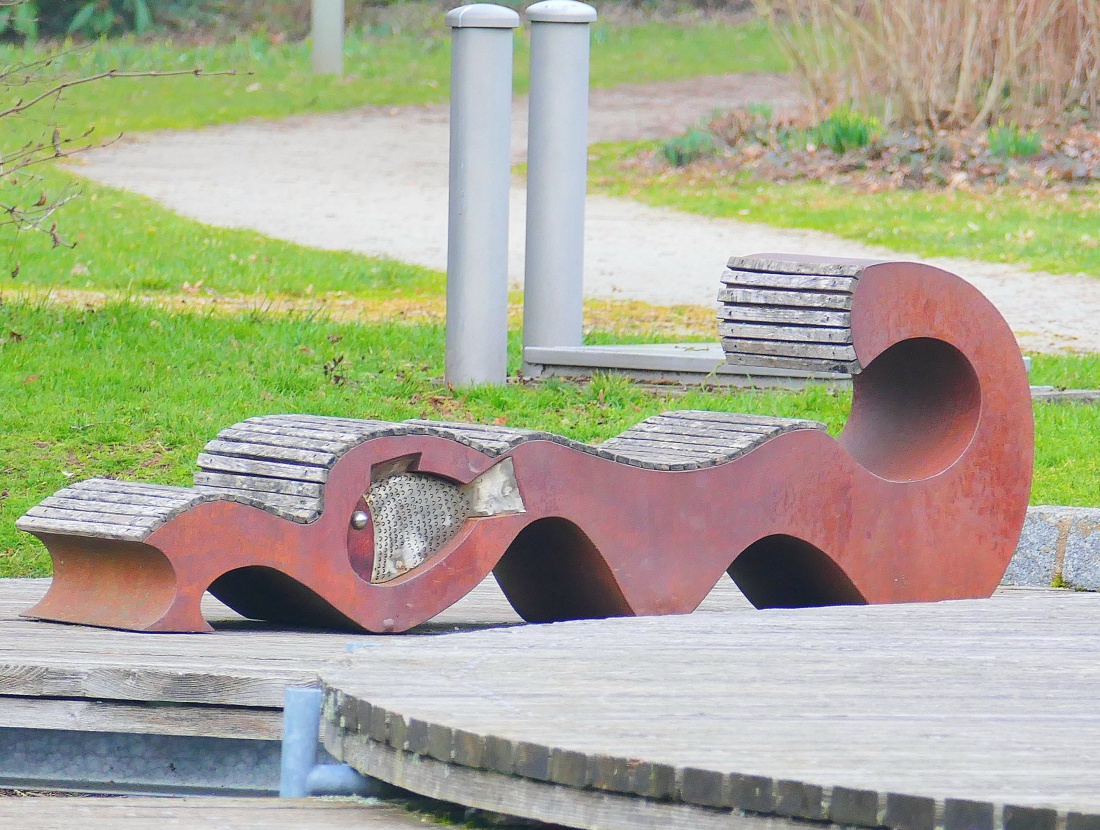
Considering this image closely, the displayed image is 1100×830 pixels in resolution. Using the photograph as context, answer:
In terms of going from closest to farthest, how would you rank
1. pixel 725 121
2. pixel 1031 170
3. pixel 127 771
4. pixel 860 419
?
pixel 127 771 → pixel 860 419 → pixel 1031 170 → pixel 725 121

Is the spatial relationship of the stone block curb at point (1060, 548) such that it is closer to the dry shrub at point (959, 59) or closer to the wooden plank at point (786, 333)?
the wooden plank at point (786, 333)

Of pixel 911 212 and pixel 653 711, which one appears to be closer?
pixel 653 711

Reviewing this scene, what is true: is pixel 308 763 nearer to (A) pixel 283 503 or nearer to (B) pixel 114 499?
(A) pixel 283 503

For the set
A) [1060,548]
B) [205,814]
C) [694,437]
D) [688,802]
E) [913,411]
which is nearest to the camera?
[688,802]

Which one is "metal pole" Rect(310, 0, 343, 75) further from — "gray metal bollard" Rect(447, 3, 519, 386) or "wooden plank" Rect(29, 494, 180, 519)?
"wooden plank" Rect(29, 494, 180, 519)

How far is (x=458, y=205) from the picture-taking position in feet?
23.5

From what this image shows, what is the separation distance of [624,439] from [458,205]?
3.43m

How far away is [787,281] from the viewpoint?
3.74 metres

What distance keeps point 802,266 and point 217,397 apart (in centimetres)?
344

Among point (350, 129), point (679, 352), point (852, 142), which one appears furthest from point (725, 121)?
point (679, 352)

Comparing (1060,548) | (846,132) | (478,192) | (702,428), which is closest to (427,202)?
(846,132)

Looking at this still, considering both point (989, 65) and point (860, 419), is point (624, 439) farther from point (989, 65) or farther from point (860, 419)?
point (989, 65)

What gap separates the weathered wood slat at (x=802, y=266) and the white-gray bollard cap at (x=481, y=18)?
351cm

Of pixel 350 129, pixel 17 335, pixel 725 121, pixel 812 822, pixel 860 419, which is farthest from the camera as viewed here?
pixel 350 129
